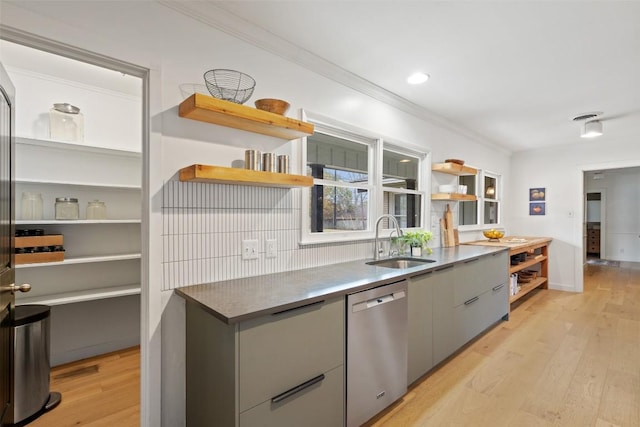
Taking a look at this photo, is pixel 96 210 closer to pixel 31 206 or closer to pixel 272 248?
pixel 31 206

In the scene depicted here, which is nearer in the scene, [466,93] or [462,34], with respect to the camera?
[462,34]

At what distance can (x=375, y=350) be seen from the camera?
190 centimetres

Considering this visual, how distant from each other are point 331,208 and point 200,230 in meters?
1.18

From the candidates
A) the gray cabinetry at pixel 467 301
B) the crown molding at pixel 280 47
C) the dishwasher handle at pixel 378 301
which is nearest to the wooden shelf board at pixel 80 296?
the dishwasher handle at pixel 378 301

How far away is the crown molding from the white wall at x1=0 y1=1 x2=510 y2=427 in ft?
0.14

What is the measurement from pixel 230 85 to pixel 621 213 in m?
10.4

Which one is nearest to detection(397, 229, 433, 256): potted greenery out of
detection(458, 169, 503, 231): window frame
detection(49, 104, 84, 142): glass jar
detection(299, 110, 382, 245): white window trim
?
detection(299, 110, 382, 245): white window trim

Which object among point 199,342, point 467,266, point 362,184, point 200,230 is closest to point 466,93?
point 362,184

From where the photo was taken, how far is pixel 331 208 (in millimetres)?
2697

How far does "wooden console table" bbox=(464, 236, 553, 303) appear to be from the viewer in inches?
164

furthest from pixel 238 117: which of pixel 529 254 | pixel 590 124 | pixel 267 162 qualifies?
pixel 529 254

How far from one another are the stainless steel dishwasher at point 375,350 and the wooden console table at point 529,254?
8.28ft

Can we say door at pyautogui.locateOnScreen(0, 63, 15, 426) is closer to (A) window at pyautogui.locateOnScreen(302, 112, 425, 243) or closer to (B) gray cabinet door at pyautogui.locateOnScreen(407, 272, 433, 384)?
(A) window at pyautogui.locateOnScreen(302, 112, 425, 243)

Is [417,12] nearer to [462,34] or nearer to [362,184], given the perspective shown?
[462,34]
